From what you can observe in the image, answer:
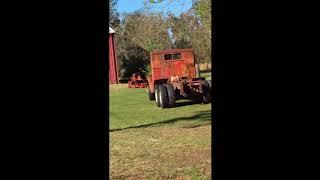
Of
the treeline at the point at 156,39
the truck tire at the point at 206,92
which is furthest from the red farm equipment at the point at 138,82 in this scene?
the truck tire at the point at 206,92

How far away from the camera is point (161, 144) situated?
892cm

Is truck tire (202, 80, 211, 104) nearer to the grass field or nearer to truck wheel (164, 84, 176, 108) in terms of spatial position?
truck wheel (164, 84, 176, 108)

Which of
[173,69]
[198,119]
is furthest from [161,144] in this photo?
[173,69]

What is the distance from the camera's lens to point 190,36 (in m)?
44.4

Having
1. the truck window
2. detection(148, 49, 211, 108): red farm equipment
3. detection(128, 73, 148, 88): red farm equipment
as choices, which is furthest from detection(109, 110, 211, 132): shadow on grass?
detection(128, 73, 148, 88): red farm equipment

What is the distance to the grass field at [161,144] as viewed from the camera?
659cm

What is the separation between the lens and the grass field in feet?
21.6

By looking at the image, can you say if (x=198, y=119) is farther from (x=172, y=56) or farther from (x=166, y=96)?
(x=172, y=56)

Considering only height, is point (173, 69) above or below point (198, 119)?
above

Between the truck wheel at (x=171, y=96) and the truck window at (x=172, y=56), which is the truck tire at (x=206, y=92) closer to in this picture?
the truck wheel at (x=171, y=96)
